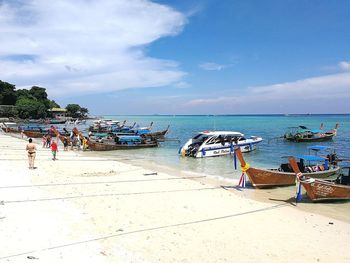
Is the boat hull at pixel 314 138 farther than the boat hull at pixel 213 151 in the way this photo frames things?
Yes

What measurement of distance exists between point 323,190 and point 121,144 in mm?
24536

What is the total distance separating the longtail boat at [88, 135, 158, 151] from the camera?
3291cm

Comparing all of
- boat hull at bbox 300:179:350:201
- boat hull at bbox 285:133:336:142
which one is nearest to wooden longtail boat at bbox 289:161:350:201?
boat hull at bbox 300:179:350:201

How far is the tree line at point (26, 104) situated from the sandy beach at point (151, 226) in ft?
327

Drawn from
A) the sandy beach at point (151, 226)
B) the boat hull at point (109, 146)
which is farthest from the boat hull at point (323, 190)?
the boat hull at point (109, 146)

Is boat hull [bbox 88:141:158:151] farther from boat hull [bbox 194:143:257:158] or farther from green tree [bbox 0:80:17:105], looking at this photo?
green tree [bbox 0:80:17:105]

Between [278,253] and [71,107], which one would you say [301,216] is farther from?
[71,107]

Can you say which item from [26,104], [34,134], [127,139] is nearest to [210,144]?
[127,139]

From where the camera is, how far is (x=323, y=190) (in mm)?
13680

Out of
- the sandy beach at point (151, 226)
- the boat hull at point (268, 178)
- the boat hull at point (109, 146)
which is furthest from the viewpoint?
the boat hull at point (109, 146)

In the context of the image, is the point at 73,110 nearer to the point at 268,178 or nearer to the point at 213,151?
the point at 213,151

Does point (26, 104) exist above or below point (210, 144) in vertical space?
A: above

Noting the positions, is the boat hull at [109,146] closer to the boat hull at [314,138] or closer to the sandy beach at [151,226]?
the sandy beach at [151,226]

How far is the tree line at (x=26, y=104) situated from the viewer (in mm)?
105062
